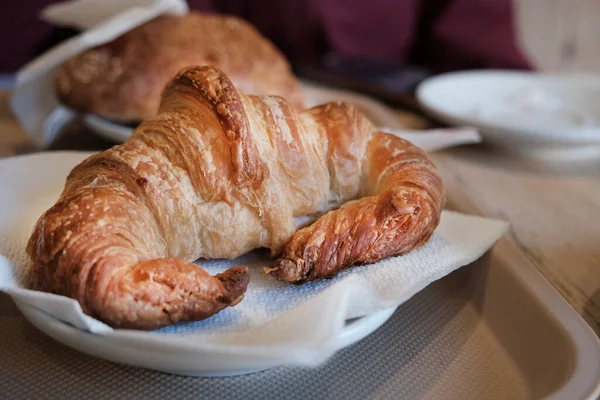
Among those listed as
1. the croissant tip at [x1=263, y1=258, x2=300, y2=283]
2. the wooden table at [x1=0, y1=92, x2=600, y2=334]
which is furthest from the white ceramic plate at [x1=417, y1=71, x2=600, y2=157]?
the croissant tip at [x1=263, y1=258, x2=300, y2=283]

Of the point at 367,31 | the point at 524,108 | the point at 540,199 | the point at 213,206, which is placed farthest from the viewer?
the point at 367,31

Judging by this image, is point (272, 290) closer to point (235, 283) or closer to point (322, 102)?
point (235, 283)

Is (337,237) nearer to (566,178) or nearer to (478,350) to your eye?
(478,350)

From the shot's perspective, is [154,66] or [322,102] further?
[322,102]

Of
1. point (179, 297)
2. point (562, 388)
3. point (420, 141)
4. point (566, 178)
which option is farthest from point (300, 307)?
point (566, 178)

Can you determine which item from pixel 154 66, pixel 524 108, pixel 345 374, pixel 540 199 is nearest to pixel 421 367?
pixel 345 374

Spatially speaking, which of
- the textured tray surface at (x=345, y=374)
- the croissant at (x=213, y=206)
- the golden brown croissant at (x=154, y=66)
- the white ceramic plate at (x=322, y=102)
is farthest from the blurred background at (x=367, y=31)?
the textured tray surface at (x=345, y=374)

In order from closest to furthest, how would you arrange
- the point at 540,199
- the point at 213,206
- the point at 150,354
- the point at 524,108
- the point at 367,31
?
the point at 150,354
the point at 213,206
the point at 540,199
the point at 524,108
the point at 367,31
